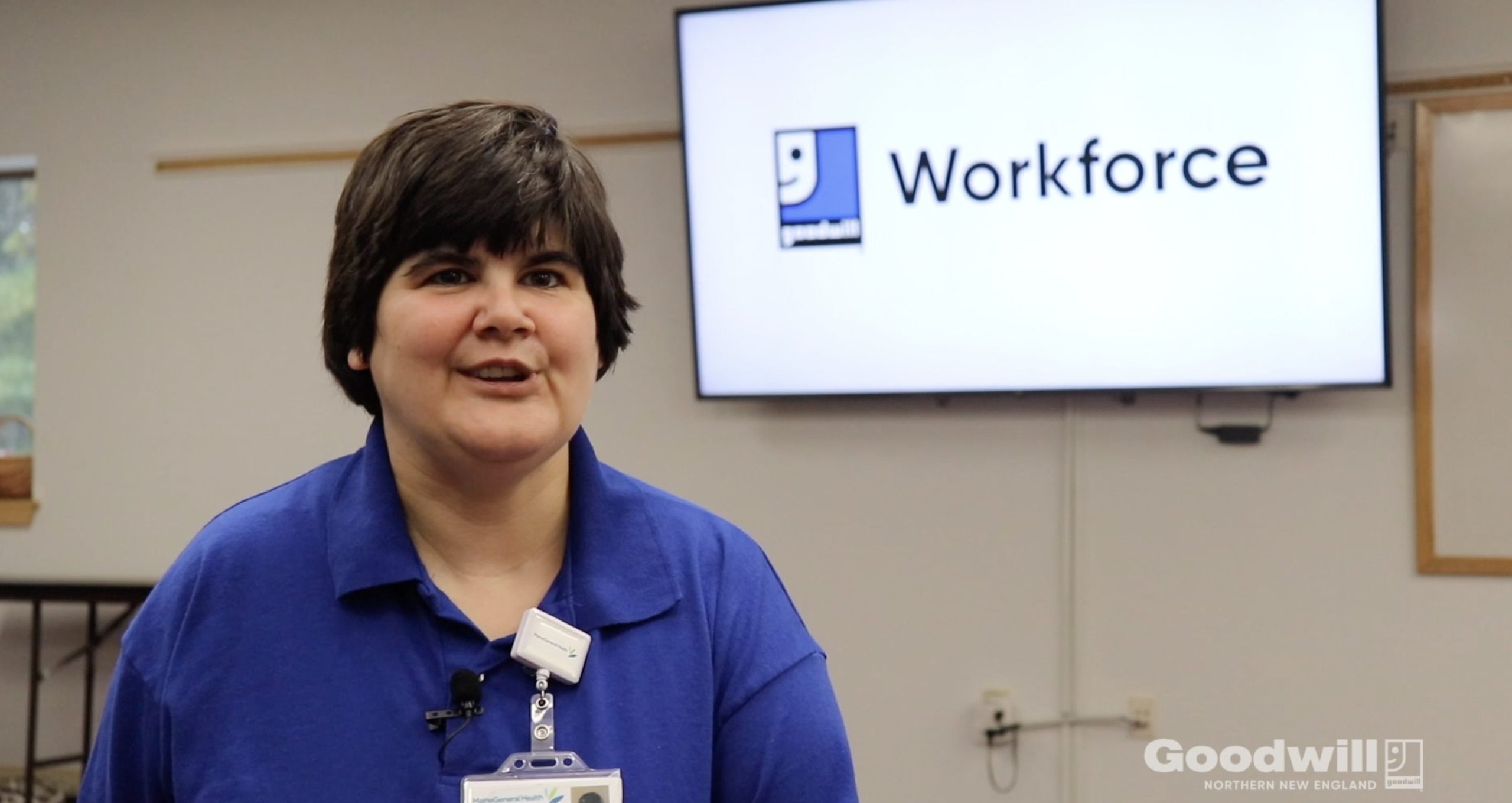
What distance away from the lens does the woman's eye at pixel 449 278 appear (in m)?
1.10

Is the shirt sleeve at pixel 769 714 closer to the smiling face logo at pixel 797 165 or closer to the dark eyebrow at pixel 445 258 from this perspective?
the dark eyebrow at pixel 445 258

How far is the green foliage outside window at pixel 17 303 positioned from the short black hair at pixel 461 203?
126 inches

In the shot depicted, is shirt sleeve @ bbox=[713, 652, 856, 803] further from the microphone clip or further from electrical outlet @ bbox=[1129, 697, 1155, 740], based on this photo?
electrical outlet @ bbox=[1129, 697, 1155, 740]

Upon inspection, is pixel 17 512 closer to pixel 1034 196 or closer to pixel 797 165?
pixel 797 165

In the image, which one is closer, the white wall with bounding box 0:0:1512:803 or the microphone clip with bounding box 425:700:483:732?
the microphone clip with bounding box 425:700:483:732

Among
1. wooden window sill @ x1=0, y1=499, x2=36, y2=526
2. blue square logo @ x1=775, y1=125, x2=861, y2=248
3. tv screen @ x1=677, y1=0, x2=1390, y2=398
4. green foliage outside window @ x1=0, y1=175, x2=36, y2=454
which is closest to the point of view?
tv screen @ x1=677, y1=0, x2=1390, y2=398

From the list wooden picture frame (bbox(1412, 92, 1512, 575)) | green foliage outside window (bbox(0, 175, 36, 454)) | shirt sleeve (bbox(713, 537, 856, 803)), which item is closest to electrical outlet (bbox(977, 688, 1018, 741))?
wooden picture frame (bbox(1412, 92, 1512, 575))

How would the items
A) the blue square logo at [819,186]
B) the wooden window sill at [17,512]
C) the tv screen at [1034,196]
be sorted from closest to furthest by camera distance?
1. the tv screen at [1034,196]
2. the blue square logo at [819,186]
3. the wooden window sill at [17,512]

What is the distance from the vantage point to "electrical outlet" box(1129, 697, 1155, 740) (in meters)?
2.95

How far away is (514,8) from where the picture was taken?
337 cm

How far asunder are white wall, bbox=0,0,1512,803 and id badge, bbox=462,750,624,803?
211cm

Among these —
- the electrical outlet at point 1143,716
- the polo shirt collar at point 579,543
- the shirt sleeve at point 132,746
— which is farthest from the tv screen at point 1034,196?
the shirt sleeve at point 132,746

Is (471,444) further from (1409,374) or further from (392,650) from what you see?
(1409,374)

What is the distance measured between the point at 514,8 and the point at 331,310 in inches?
94.2
